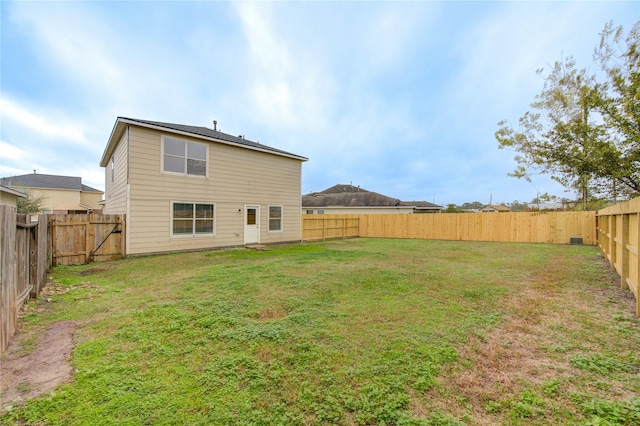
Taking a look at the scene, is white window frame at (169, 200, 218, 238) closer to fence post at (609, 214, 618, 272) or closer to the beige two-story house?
the beige two-story house

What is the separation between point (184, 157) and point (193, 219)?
8.19 feet

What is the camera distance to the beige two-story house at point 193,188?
9555 millimetres

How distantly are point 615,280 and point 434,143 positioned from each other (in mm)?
24202

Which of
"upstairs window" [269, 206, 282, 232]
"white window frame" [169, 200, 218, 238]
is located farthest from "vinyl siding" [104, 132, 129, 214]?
"upstairs window" [269, 206, 282, 232]

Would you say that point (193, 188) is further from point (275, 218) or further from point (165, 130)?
point (275, 218)

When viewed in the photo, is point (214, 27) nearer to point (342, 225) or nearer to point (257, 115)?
point (257, 115)

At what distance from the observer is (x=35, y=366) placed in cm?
258

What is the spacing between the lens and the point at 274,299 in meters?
4.52

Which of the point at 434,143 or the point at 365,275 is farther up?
the point at 434,143

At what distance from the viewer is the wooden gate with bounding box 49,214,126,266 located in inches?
312

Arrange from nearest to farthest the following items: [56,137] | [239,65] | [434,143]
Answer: [239,65], [56,137], [434,143]

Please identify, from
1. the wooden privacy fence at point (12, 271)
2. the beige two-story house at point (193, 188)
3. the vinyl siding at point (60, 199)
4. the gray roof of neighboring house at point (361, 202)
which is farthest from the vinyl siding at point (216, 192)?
the vinyl siding at point (60, 199)

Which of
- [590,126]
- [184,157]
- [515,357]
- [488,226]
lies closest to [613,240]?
[590,126]

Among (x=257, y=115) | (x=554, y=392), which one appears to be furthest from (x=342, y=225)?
(x=554, y=392)
